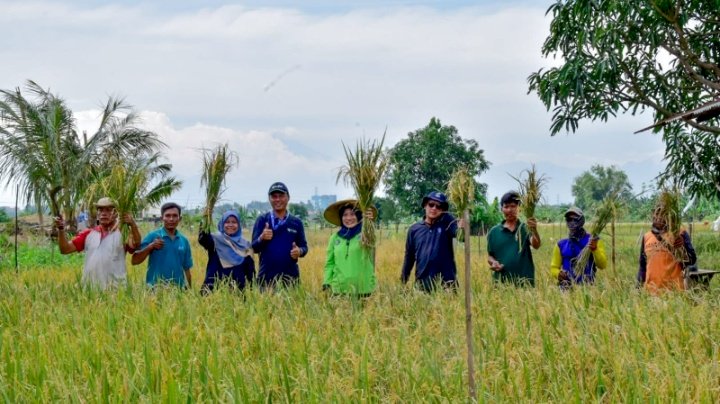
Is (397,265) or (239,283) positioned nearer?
(239,283)

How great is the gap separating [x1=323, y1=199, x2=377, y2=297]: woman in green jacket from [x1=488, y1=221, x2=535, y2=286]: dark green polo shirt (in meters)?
1.04

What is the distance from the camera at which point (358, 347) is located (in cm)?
355

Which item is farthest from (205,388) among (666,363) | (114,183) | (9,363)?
(114,183)

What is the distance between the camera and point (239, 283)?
5469mm

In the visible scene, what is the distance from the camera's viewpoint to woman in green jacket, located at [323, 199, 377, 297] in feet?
16.0

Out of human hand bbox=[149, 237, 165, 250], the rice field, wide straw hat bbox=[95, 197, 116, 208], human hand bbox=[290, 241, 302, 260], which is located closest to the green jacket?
the rice field

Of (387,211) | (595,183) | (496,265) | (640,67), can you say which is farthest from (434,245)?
(595,183)

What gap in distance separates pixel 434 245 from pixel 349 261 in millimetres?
696

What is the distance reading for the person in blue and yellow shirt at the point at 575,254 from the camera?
200 inches

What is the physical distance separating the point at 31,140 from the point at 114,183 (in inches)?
436

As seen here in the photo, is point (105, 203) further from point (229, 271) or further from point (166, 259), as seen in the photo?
point (229, 271)

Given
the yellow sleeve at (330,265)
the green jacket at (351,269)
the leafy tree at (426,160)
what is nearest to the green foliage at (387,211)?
the leafy tree at (426,160)

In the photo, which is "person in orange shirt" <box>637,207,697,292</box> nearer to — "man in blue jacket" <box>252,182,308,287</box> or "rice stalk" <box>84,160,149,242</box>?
"man in blue jacket" <box>252,182,308,287</box>

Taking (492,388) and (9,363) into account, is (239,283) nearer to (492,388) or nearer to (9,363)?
(9,363)
